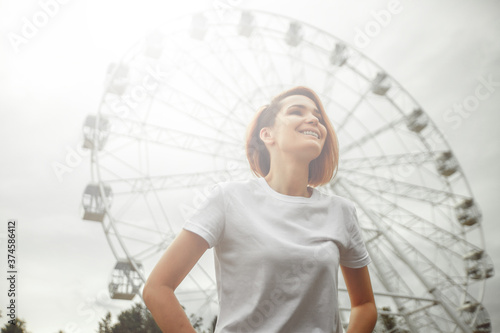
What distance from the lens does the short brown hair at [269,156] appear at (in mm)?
2121

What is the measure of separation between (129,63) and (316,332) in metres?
14.9

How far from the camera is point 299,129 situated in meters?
1.93

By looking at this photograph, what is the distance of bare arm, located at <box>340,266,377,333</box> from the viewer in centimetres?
172

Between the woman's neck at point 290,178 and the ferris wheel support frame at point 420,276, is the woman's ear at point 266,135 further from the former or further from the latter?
the ferris wheel support frame at point 420,276

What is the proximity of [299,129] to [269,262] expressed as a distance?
712mm

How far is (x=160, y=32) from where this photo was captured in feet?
48.0

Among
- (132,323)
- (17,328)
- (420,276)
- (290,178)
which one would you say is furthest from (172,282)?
(17,328)

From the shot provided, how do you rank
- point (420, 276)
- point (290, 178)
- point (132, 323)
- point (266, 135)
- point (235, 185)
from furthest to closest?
point (132, 323), point (420, 276), point (266, 135), point (290, 178), point (235, 185)

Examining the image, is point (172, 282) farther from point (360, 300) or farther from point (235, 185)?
point (360, 300)

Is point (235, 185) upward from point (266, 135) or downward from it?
downward

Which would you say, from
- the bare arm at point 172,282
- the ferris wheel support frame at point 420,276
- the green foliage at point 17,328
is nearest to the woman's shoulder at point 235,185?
the bare arm at point 172,282

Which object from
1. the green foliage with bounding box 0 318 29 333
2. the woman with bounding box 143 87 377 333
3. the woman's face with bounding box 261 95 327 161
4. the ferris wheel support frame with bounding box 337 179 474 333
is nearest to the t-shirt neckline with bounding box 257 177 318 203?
the woman with bounding box 143 87 377 333

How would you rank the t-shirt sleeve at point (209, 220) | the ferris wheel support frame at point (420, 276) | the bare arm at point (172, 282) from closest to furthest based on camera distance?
1. the bare arm at point (172, 282)
2. the t-shirt sleeve at point (209, 220)
3. the ferris wheel support frame at point (420, 276)

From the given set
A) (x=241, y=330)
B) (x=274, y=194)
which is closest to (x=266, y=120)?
(x=274, y=194)
